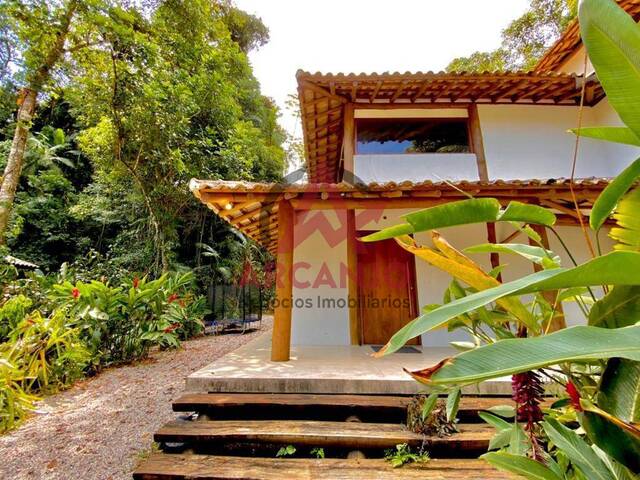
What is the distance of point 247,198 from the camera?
13.7 feet

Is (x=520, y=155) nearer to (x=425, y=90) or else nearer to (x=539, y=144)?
(x=539, y=144)

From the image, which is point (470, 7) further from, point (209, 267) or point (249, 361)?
point (209, 267)

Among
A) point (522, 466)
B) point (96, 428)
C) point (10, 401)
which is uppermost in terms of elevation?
point (522, 466)

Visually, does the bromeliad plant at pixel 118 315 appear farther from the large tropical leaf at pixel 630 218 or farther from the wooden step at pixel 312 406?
the large tropical leaf at pixel 630 218

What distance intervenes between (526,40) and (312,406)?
15.6m

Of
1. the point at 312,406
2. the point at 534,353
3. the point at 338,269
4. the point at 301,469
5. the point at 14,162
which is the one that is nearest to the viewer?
the point at 534,353

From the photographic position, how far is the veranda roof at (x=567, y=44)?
5391 mm

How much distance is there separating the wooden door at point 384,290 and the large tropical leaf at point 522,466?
4833 mm

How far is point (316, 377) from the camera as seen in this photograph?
337 cm

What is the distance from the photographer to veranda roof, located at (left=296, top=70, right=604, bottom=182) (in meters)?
5.32

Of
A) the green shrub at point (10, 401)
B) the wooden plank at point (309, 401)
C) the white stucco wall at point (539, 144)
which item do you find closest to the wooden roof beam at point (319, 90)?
the white stucco wall at point (539, 144)

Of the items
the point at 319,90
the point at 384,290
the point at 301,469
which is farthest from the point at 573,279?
the point at 319,90

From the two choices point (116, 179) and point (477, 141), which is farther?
point (116, 179)

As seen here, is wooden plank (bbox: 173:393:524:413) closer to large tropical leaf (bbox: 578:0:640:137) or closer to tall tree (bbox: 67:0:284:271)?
large tropical leaf (bbox: 578:0:640:137)
